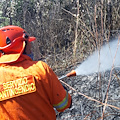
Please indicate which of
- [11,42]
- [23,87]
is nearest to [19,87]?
[23,87]

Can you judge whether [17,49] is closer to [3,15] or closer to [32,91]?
[32,91]

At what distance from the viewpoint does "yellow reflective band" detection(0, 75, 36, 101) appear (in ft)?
6.03

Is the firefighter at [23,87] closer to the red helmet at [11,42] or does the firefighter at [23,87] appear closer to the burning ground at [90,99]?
the red helmet at [11,42]

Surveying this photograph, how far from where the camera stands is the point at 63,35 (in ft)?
18.9

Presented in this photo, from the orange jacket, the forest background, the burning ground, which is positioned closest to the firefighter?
the orange jacket

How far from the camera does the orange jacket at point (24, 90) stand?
1.84 metres

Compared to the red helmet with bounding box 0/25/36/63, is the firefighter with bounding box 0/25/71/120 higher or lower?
lower

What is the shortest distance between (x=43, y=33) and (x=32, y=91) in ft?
13.0

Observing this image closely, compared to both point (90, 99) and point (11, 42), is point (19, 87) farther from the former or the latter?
point (90, 99)

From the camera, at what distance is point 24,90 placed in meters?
1.84

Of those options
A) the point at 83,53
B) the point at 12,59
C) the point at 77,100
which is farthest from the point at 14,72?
the point at 83,53

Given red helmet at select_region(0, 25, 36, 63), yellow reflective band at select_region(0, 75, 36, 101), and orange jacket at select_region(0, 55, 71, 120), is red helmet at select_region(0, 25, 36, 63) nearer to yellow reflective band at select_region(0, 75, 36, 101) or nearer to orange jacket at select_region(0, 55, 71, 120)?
orange jacket at select_region(0, 55, 71, 120)

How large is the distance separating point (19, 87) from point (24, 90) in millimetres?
51

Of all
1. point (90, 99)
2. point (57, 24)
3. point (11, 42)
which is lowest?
point (90, 99)
